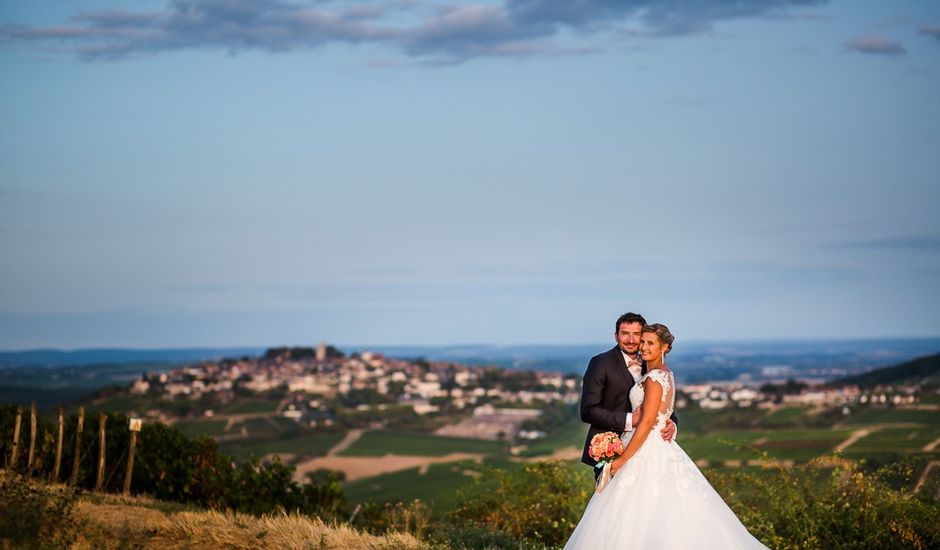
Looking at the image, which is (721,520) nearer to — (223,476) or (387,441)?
(223,476)

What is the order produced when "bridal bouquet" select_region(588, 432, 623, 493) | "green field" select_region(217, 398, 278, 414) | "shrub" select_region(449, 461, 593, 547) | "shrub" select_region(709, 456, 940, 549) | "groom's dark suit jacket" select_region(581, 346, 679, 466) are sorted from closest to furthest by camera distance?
"bridal bouquet" select_region(588, 432, 623, 493) < "groom's dark suit jacket" select_region(581, 346, 679, 466) < "shrub" select_region(709, 456, 940, 549) < "shrub" select_region(449, 461, 593, 547) < "green field" select_region(217, 398, 278, 414)

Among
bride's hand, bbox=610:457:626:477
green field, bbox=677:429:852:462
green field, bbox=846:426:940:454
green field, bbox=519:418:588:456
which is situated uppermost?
bride's hand, bbox=610:457:626:477

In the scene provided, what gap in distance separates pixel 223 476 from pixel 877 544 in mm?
9971

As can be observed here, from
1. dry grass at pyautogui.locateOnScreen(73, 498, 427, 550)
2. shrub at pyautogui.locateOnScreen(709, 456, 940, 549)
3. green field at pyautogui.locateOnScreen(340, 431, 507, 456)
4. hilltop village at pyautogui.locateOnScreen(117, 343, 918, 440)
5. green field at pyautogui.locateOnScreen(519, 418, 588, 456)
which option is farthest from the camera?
hilltop village at pyautogui.locateOnScreen(117, 343, 918, 440)

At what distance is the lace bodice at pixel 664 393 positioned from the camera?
28.5 feet

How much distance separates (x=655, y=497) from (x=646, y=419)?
0.68 metres

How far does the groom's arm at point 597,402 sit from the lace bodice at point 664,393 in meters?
0.17

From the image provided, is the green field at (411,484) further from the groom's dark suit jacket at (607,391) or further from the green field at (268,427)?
the groom's dark suit jacket at (607,391)

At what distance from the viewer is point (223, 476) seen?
17438 mm

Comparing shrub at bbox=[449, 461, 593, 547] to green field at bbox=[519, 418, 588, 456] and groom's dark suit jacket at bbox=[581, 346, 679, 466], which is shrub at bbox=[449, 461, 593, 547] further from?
green field at bbox=[519, 418, 588, 456]

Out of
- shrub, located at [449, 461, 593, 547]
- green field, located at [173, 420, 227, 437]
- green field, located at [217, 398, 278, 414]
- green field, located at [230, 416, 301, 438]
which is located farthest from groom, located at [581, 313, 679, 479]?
green field, located at [217, 398, 278, 414]

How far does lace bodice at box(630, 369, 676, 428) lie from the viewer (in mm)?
8680

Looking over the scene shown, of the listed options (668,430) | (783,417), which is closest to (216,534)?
(668,430)

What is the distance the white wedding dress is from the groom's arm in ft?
0.57
